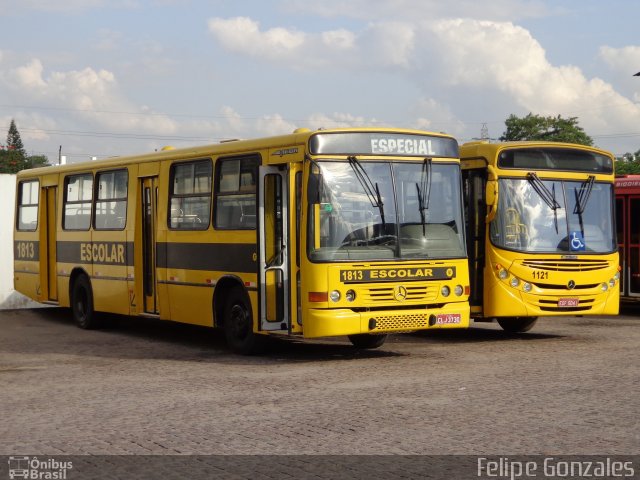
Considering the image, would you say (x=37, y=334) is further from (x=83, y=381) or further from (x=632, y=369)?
(x=632, y=369)

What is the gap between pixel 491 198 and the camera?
16250 millimetres

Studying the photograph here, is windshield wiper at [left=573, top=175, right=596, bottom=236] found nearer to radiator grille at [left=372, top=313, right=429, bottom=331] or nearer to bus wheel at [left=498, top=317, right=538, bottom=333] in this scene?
bus wheel at [left=498, top=317, right=538, bottom=333]

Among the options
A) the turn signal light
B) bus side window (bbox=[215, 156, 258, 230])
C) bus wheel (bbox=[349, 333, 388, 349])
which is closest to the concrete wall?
bus side window (bbox=[215, 156, 258, 230])

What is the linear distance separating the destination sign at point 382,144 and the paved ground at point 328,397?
266 cm

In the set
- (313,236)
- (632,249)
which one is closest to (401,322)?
(313,236)

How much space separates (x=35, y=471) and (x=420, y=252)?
7512 millimetres

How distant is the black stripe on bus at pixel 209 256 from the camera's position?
14.9 m

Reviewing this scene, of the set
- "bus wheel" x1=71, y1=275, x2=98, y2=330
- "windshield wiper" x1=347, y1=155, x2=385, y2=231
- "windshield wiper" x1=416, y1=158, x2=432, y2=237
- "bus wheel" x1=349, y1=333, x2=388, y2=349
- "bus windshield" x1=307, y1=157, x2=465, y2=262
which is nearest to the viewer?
"bus windshield" x1=307, y1=157, x2=465, y2=262

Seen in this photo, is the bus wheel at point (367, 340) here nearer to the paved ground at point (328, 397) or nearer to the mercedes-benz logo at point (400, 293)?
the paved ground at point (328, 397)

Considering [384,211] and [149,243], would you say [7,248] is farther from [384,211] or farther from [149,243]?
[384,211]

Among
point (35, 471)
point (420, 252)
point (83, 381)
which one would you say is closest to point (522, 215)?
point (420, 252)

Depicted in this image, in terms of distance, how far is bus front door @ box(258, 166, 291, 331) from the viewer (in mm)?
14406

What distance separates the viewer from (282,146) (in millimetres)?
14391

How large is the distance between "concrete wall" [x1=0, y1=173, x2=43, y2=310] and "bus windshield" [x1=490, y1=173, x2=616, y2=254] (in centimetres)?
1277
